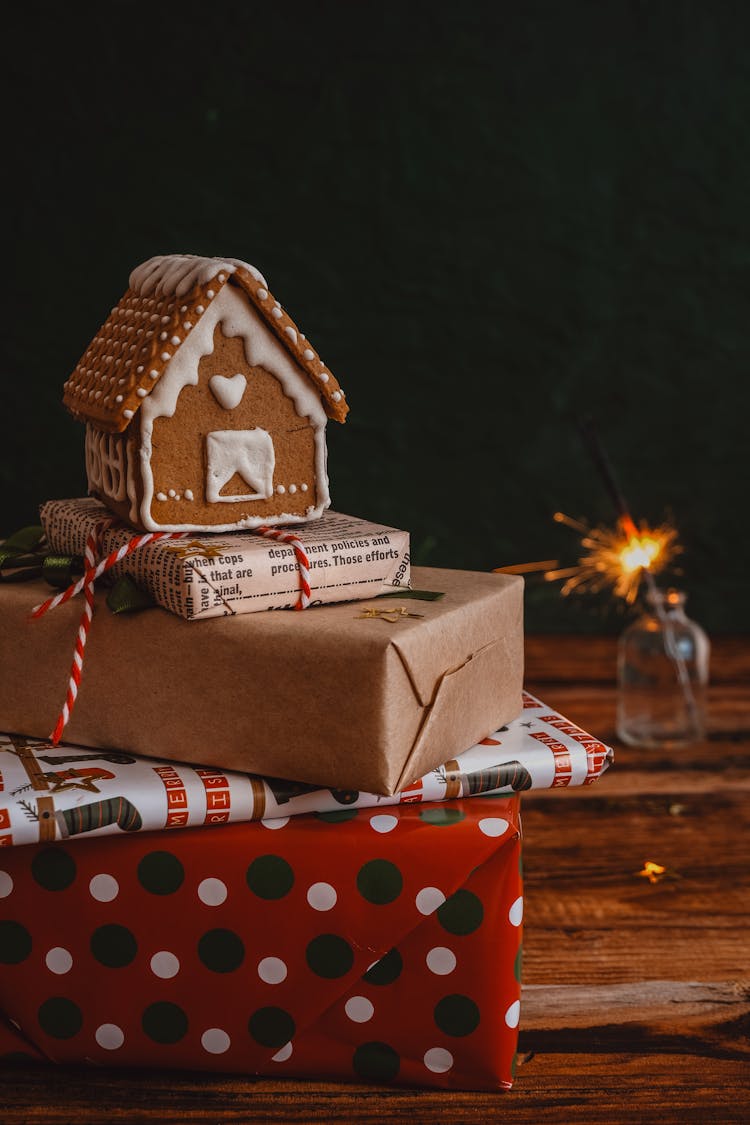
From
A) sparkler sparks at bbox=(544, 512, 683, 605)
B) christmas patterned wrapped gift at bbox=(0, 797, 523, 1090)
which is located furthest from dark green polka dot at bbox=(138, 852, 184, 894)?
sparkler sparks at bbox=(544, 512, 683, 605)

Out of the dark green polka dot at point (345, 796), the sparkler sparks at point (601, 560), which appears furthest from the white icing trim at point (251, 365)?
the sparkler sparks at point (601, 560)

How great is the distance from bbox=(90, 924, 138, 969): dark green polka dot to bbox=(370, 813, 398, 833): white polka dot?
0.20 m

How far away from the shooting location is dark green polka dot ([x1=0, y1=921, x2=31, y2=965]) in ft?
2.80

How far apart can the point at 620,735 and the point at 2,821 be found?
1173mm

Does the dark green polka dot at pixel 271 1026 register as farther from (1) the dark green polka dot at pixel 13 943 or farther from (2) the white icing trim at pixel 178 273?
(2) the white icing trim at pixel 178 273

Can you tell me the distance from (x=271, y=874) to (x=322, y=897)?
42 mm

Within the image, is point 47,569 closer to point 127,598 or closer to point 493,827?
point 127,598

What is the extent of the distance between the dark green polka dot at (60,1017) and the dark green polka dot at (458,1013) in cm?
28

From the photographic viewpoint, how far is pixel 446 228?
8.14ft

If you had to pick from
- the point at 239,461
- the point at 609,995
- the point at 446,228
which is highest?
the point at 446,228

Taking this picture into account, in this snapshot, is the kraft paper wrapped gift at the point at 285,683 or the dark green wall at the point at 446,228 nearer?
the kraft paper wrapped gift at the point at 285,683

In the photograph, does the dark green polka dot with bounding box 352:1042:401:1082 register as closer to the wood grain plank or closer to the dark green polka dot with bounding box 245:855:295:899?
the wood grain plank

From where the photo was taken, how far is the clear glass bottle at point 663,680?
176cm

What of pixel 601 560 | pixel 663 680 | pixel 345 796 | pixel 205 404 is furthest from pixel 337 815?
pixel 601 560
